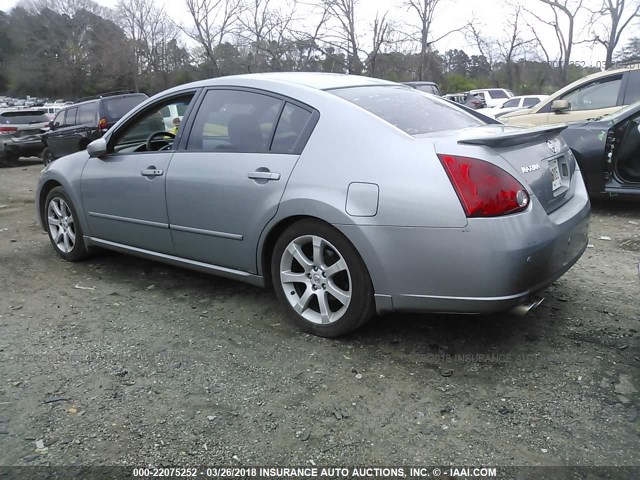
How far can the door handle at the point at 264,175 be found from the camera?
342 cm

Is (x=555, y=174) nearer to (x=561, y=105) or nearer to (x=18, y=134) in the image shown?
(x=561, y=105)

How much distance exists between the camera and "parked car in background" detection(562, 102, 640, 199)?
6.18 m

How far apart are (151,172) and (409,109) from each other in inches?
76.4

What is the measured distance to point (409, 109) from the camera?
3609mm

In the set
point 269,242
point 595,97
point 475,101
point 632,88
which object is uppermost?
point 632,88

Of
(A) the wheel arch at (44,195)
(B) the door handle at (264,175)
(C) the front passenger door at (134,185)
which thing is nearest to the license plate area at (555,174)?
(B) the door handle at (264,175)

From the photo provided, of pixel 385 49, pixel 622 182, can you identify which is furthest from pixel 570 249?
pixel 385 49

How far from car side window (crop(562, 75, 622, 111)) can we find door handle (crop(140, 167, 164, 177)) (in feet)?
23.5

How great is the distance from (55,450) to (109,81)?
5095 cm

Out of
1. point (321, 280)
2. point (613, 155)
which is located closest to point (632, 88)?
point (613, 155)

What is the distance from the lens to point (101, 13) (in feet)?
194

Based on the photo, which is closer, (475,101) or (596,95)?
(596,95)

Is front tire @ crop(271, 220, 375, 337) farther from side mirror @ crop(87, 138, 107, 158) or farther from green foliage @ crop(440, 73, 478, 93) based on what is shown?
green foliage @ crop(440, 73, 478, 93)

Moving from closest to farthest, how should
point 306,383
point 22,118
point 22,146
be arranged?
point 306,383, point 22,146, point 22,118
